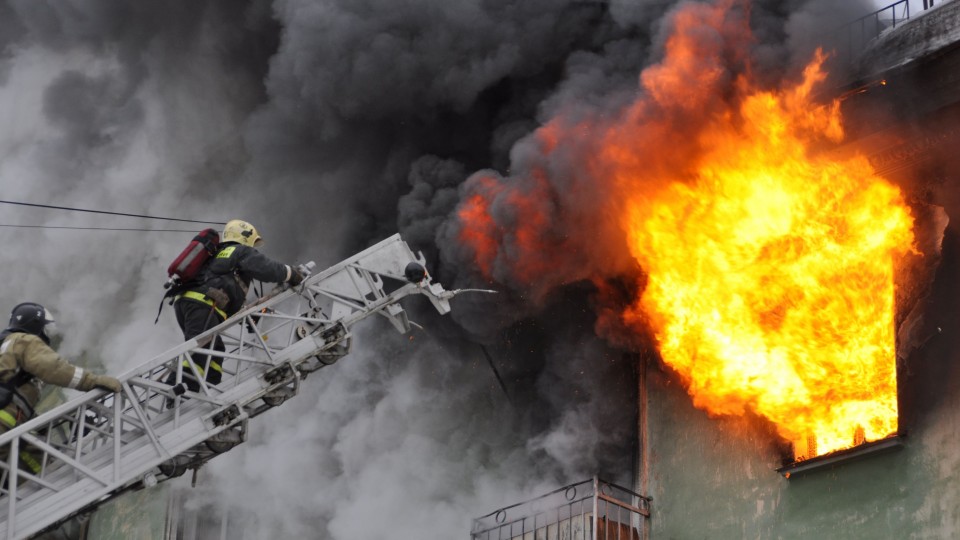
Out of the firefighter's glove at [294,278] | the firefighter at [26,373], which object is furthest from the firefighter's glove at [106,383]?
the firefighter's glove at [294,278]

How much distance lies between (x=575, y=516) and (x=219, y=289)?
435cm

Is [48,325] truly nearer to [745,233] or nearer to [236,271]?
[236,271]

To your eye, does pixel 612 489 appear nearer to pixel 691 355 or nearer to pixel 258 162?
pixel 691 355

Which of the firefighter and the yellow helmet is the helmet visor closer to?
the firefighter

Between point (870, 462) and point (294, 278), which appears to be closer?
point (870, 462)

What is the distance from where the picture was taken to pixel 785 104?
49.1 feet

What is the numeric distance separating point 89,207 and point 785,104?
1058 cm

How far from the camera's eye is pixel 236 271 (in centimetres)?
1420

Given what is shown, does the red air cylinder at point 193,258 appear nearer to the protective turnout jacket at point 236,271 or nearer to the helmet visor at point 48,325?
A: the protective turnout jacket at point 236,271

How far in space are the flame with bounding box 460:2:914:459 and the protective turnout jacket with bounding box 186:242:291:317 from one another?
305 centimetres

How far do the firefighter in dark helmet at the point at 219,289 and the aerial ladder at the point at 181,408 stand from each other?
132 millimetres

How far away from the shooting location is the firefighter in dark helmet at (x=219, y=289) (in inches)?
546

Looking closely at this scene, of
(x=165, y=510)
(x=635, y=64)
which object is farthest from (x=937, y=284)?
(x=165, y=510)

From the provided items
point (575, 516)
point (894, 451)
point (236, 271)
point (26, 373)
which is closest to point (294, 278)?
point (236, 271)
